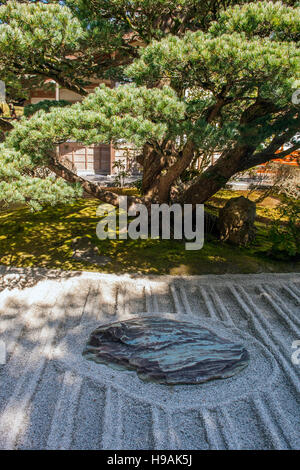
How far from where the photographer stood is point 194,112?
3.87m

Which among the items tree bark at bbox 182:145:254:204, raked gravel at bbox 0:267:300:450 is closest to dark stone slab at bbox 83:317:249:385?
raked gravel at bbox 0:267:300:450

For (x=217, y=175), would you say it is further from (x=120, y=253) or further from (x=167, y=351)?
(x=167, y=351)

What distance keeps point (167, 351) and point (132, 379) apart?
1.18 ft

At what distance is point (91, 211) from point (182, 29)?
332 cm

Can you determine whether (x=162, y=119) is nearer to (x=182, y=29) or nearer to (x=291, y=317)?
(x=182, y=29)

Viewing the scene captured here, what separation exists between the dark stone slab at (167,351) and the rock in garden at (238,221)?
2.41 metres

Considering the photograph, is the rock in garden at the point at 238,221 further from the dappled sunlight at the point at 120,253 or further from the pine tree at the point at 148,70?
the pine tree at the point at 148,70

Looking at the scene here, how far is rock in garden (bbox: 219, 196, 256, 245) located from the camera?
5.39 metres

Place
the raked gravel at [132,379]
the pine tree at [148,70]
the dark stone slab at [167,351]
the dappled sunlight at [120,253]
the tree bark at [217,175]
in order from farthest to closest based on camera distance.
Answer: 1. the tree bark at [217,175]
2. the dappled sunlight at [120,253]
3. the pine tree at [148,70]
4. the dark stone slab at [167,351]
5. the raked gravel at [132,379]

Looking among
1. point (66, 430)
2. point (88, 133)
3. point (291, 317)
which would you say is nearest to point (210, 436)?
point (66, 430)

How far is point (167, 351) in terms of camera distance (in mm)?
2996

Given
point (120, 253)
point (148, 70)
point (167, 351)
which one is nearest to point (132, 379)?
point (167, 351)

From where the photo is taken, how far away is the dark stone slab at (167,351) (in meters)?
2.86

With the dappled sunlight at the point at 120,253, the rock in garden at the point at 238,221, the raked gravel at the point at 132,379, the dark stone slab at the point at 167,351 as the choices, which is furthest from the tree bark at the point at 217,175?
the dark stone slab at the point at 167,351
